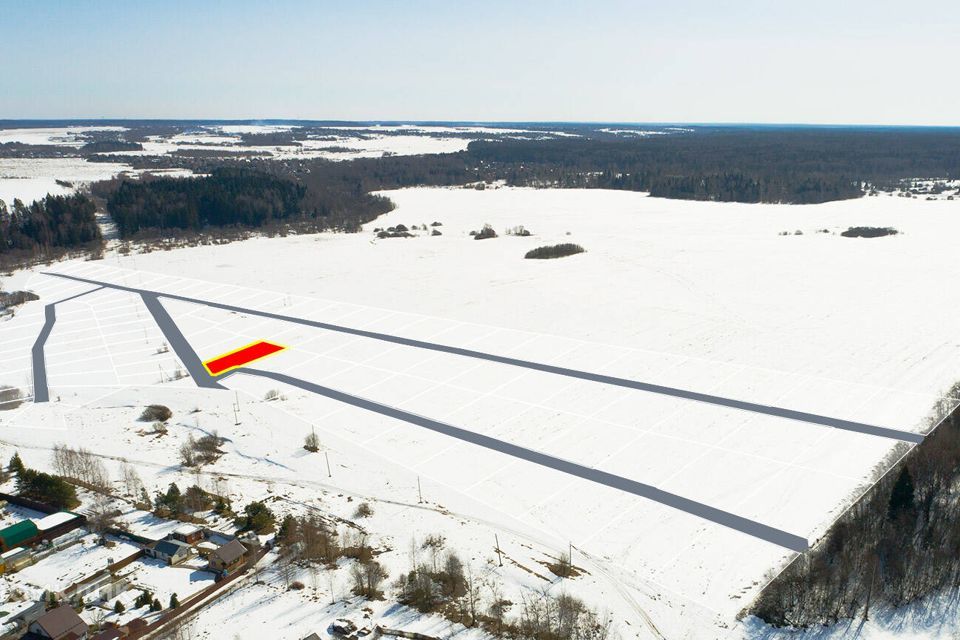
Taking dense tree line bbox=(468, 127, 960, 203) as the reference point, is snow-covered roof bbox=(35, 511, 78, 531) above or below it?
below

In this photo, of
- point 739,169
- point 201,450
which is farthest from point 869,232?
point 739,169

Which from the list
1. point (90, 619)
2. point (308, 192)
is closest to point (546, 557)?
point (90, 619)

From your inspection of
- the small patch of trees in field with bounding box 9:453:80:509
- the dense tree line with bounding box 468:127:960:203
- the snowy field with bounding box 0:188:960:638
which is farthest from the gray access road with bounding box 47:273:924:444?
the dense tree line with bounding box 468:127:960:203

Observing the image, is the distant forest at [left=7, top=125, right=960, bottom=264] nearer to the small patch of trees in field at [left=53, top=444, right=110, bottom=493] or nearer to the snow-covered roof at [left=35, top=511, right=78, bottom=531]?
the small patch of trees in field at [left=53, top=444, right=110, bottom=493]

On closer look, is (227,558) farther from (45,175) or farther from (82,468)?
(45,175)

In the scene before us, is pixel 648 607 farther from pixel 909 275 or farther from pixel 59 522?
pixel 909 275
